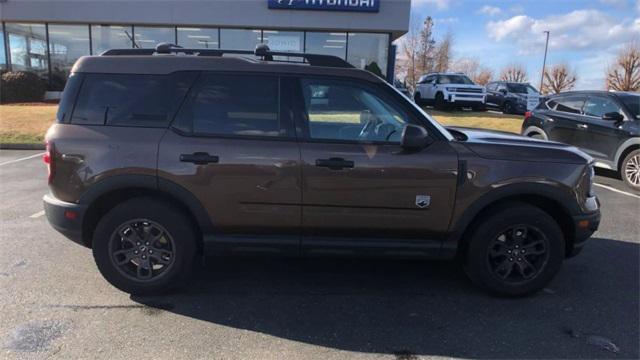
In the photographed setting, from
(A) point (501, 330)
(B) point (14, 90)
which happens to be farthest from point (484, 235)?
(B) point (14, 90)

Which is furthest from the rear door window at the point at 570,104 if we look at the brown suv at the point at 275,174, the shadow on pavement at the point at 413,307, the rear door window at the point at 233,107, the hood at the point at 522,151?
the rear door window at the point at 233,107

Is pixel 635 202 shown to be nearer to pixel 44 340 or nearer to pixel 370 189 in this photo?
pixel 370 189

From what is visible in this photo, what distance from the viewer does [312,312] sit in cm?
362

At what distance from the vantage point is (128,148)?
11.9ft

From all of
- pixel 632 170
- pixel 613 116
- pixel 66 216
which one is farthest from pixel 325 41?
pixel 66 216

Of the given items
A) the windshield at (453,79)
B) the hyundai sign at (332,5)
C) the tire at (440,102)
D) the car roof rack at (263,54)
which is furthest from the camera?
the windshield at (453,79)

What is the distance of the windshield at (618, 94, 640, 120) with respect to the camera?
8.30 m

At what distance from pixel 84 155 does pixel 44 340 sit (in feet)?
4.38

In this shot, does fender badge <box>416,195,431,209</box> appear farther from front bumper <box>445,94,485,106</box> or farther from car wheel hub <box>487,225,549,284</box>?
front bumper <box>445,94,485,106</box>

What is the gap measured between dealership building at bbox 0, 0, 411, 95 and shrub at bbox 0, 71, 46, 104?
54.1 inches

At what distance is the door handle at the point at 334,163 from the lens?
3.58 metres

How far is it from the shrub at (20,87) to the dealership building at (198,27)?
4.51 ft

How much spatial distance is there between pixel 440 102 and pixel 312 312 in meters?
19.7

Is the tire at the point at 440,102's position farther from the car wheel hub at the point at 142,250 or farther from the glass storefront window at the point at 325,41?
the car wheel hub at the point at 142,250
